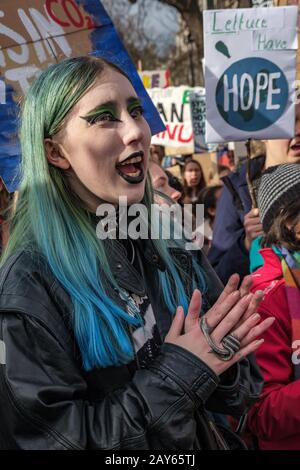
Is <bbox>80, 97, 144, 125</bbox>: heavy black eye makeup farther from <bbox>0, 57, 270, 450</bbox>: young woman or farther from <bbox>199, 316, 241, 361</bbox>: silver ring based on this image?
<bbox>199, 316, 241, 361</bbox>: silver ring

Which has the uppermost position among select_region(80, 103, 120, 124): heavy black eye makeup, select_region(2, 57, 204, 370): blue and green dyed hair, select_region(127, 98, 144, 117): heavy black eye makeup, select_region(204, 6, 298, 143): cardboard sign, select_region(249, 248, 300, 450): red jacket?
select_region(204, 6, 298, 143): cardboard sign

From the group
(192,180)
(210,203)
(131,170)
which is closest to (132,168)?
(131,170)

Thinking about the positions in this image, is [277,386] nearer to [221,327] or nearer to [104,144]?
[221,327]

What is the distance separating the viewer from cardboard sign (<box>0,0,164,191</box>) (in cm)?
243

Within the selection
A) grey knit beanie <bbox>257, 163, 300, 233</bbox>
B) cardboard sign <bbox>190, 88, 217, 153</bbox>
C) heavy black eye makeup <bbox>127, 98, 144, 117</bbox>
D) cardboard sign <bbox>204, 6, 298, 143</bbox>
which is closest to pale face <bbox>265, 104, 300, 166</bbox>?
cardboard sign <bbox>204, 6, 298, 143</bbox>

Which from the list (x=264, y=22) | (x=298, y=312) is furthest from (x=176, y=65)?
(x=298, y=312)

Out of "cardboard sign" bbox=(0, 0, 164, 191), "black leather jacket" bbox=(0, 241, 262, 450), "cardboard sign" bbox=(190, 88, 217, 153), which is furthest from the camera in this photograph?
"cardboard sign" bbox=(190, 88, 217, 153)

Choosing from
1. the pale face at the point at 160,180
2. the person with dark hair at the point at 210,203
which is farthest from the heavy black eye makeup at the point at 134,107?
the person with dark hair at the point at 210,203

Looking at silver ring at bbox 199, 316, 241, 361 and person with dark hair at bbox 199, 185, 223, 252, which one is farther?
person with dark hair at bbox 199, 185, 223, 252

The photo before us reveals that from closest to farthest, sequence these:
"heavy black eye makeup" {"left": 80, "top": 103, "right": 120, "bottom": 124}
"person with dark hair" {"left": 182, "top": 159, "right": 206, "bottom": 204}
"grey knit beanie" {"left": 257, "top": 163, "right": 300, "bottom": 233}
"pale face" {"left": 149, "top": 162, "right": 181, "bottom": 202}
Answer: "heavy black eye makeup" {"left": 80, "top": 103, "right": 120, "bottom": 124}, "grey knit beanie" {"left": 257, "top": 163, "right": 300, "bottom": 233}, "pale face" {"left": 149, "top": 162, "right": 181, "bottom": 202}, "person with dark hair" {"left": 182, "top": 159, "right": 206, "bottom": 204}

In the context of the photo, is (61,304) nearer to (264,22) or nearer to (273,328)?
(273,328)

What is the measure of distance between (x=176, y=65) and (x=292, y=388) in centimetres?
2813

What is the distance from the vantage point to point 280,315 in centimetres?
214

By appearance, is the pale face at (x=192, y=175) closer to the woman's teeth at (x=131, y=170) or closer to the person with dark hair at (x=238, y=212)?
the person with dark hair at (x=238, y=212)
